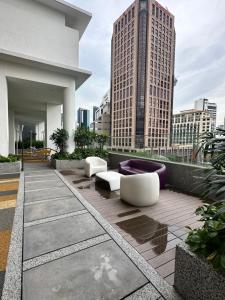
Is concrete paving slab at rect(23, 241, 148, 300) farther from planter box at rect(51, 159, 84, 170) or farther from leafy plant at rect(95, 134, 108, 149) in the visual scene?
leafy plant at rect(95, 134, 108, 149)

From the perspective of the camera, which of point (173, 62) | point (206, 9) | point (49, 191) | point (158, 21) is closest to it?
point (49, 191)

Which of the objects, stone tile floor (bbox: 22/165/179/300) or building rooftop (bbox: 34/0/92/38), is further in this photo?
building rooftop (bbox: 34/0/92/38)

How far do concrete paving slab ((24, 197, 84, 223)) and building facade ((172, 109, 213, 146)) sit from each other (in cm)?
350

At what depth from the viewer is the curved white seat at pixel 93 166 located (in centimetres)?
596

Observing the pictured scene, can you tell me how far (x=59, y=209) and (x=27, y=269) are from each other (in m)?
→ 1.50

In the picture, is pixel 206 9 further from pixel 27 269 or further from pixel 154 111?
pixel 154 111

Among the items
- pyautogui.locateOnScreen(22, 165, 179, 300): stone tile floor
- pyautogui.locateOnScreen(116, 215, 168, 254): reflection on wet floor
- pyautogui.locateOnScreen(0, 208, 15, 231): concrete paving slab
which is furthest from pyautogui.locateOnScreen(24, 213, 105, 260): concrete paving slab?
pyautogui.locateOnScreen(116, 215, 168, 254): reflection on wet floor

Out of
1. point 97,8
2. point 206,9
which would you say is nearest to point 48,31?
point 97,8

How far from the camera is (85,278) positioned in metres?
1.63

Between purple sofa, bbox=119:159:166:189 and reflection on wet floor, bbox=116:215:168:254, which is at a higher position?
purple sofa, bbox=119:159:166:189

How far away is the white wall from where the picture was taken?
6.60 m

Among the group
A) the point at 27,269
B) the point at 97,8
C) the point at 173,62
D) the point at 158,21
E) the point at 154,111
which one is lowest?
A: the point at 27,269

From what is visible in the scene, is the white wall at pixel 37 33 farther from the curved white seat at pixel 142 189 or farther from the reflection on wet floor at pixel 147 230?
the reflection on wet floor at pixel 147 230

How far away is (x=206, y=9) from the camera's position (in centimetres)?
533
